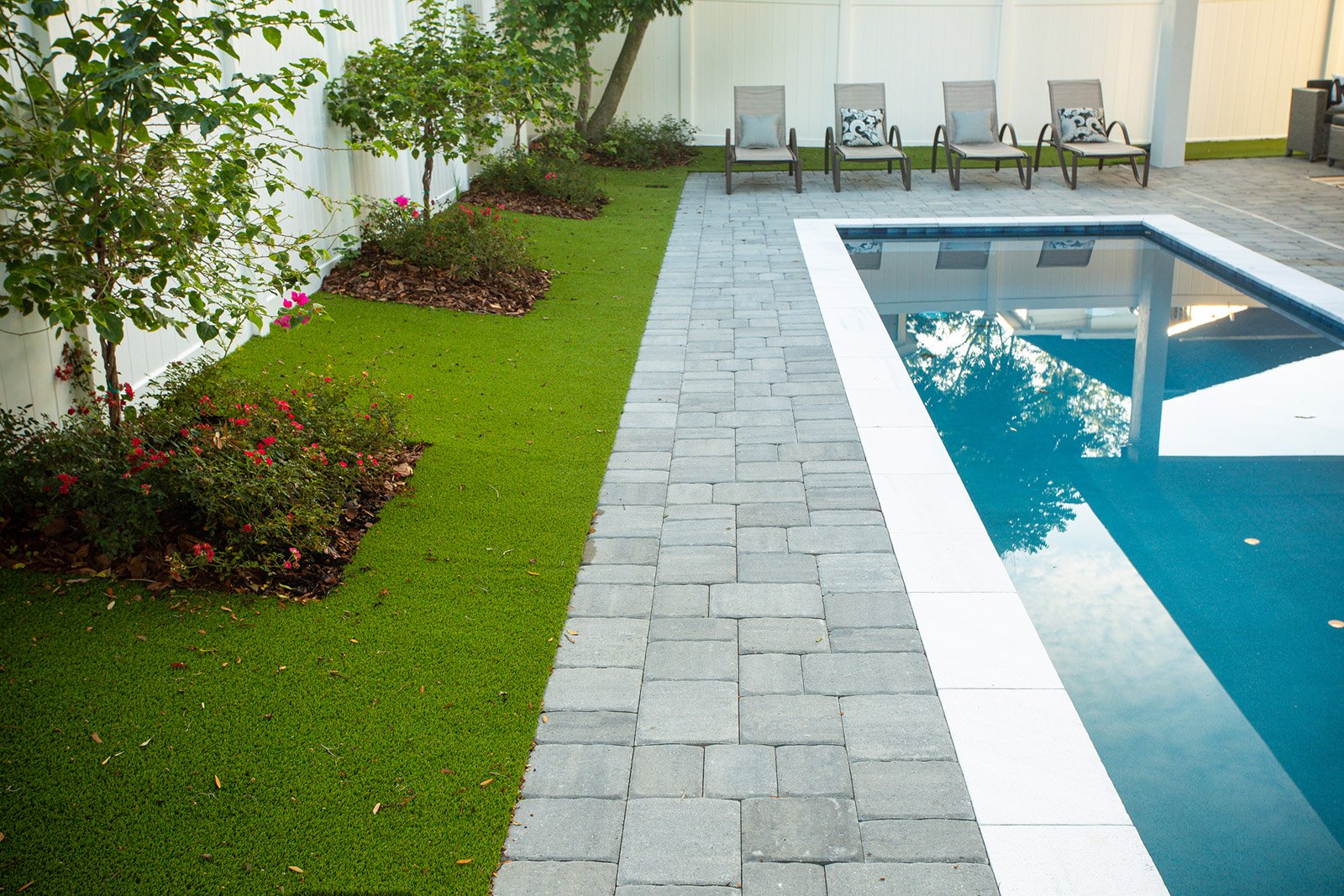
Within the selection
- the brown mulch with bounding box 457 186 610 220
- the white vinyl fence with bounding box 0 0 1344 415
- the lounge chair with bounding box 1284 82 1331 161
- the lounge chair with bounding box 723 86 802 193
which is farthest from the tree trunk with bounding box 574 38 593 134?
the lounge chair with bounding box 1284 82 1331 161

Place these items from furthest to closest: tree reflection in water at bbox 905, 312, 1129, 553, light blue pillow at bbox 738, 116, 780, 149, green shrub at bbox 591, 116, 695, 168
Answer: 1. green shrub at bbox 591, 116, 695, 168
2. light blue pillow at bbox 738, 116, 780, 149
3. tree reflection in water at bbox 905, 312, 1129, 553

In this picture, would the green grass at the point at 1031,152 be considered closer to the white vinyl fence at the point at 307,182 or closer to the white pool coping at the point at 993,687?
the white vinyl fence at the point at 307,182

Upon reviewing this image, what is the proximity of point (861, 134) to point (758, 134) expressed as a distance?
1.21 m

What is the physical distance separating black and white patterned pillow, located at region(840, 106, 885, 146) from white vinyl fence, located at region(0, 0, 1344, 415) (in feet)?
9.45

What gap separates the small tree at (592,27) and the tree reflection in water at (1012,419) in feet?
19.7

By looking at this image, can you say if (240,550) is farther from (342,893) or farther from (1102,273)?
(1102,273)

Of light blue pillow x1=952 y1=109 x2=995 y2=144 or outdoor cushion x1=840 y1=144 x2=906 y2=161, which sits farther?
light blue pillow x1=952 y1=109 x2=995 y2=144

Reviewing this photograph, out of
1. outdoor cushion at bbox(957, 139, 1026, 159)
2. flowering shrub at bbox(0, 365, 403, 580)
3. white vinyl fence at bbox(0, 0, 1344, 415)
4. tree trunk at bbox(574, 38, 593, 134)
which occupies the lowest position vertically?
flowering shrub at bbox(0, 365, 403, 580)

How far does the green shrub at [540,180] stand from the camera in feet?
35.5

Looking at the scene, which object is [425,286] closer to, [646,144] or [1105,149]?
[646,144]

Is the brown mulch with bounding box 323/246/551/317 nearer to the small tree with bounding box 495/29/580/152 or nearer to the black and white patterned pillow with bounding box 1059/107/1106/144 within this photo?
the small tree with bounding box 495/29/580/152

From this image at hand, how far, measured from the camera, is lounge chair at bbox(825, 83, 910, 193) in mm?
11859

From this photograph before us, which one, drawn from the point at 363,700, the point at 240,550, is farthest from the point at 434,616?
the point at 240,550

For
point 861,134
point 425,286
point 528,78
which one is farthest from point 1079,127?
point 425,286
